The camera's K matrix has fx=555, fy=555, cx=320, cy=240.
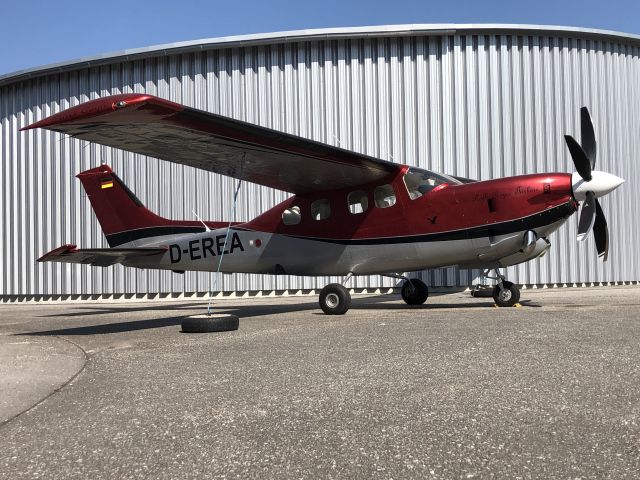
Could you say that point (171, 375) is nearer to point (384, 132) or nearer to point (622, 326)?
point (622, 326)

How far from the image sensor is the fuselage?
30.8 feet

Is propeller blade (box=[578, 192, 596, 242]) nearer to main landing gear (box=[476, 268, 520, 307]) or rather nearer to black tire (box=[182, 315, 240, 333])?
main landing gear (box=[476, 268, 520, 307])

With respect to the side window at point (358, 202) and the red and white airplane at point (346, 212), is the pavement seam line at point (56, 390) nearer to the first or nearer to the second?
the red and white airplane at point (346, 212)

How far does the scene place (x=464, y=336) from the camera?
6242mm

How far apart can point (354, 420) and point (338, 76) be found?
1623cm

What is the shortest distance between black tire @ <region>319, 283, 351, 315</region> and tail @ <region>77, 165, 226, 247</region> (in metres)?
3.76

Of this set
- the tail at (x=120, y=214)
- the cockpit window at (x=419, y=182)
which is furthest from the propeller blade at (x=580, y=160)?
the tail at (x=120, y=214)

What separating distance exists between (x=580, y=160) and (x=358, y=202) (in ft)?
12.8

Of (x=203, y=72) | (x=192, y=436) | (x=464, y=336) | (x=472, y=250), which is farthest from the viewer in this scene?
(x=203, y=72)

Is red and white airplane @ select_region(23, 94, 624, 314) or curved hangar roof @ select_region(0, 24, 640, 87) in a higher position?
curved hangar roof @ select_region(0, 24, 640, 87)

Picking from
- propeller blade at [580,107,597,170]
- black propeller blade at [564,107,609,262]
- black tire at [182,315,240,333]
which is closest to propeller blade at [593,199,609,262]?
black propeller blade at [564,107,609,262]

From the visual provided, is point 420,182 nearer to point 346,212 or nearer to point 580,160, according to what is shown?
point 346,212

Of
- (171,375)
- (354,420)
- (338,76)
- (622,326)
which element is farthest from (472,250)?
(338,76)

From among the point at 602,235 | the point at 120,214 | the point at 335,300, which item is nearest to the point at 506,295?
the point at 602,235
